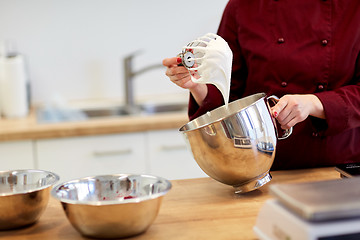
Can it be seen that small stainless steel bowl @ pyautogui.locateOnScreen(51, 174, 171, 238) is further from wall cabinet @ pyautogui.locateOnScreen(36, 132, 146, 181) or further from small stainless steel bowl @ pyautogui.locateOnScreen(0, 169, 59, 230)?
A: wall cabinet @ pyautogui.locateOnScreen(36, 132, 146, 181)

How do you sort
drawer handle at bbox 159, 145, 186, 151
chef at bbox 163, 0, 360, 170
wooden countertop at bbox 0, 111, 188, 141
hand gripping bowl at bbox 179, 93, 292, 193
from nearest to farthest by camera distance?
hand gripping bowl at bbox 179, 93, 292, 193 < chef at bbox 163, 0, 360, 170 < wooden countertop at bbox 0, 111, 188, 141 < drawer handle at bbox 159, 145, 186, 151

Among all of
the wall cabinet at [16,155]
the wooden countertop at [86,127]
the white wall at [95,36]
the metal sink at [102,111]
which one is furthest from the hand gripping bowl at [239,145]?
the white wall at [95,36]

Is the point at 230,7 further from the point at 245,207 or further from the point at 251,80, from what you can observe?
the point at 245,207

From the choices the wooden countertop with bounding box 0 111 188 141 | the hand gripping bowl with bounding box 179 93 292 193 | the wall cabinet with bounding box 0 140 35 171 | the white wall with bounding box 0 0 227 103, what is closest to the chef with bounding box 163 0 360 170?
the hand gripping bowl with bounding box 179 93 292 193

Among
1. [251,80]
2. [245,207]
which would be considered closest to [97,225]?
[245,207]

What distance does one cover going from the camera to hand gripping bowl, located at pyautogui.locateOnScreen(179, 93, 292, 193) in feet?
3.65

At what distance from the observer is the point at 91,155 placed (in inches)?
87.7

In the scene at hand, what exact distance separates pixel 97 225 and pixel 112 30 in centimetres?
191

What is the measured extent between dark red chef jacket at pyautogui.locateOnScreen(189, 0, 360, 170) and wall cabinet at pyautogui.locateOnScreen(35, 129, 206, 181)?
0.74m

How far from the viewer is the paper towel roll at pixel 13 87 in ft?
7.91

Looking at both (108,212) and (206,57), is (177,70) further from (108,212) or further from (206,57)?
(108,212)

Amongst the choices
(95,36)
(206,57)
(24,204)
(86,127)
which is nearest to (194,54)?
(206,57)

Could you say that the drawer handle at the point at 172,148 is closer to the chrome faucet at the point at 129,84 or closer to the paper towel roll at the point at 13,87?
the chrome faucet at the point at 129,84

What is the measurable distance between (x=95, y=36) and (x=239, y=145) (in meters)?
1.76
